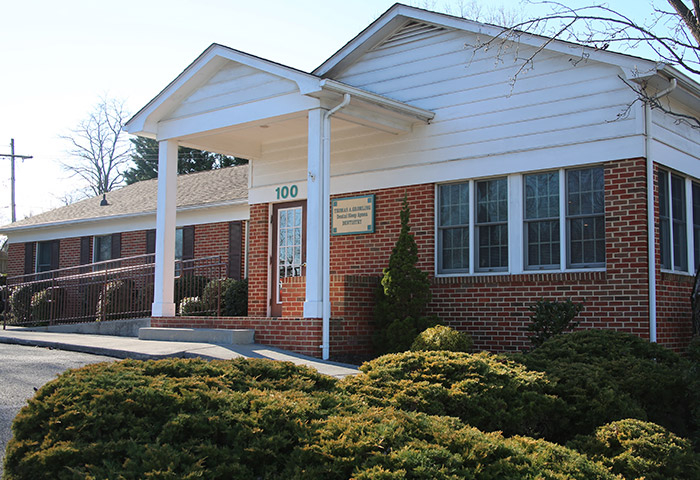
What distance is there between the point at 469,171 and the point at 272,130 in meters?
3.90

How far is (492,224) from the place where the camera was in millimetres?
11758

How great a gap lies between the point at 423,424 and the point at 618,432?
5.56 ft

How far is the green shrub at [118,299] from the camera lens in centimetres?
1620

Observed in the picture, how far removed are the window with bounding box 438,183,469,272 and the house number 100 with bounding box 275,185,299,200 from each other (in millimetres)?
3207

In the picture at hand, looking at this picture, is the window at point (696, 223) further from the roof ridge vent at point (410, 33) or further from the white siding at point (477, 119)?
the roof ridge vent at point (410, 33)

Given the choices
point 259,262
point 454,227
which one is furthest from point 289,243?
point 454,227

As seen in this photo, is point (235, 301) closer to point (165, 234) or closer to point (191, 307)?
point (191, 307)

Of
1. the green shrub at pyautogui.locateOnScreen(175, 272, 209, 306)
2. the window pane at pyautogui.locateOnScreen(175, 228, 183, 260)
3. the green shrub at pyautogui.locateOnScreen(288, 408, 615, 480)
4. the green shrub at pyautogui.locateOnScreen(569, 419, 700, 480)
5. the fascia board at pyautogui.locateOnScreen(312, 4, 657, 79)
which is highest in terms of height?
the fascia board at pyautogui.locateOnScreen(312, 4, 657, 79)

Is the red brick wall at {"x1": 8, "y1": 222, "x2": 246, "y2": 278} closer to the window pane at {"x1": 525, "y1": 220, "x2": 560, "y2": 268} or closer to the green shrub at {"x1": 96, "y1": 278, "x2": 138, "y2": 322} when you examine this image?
the green shrub at {"x1": 96, "y1": 278, "x2": 138, "y2": 322}

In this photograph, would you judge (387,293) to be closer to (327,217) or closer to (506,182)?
(327,217)

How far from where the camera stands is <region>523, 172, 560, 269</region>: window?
11.2 meters

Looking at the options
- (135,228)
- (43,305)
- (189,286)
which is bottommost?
(43,305)

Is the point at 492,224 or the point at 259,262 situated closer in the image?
the point at 492,224

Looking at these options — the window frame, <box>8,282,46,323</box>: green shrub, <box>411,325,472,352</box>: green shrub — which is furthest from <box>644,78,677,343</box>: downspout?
the window frame
